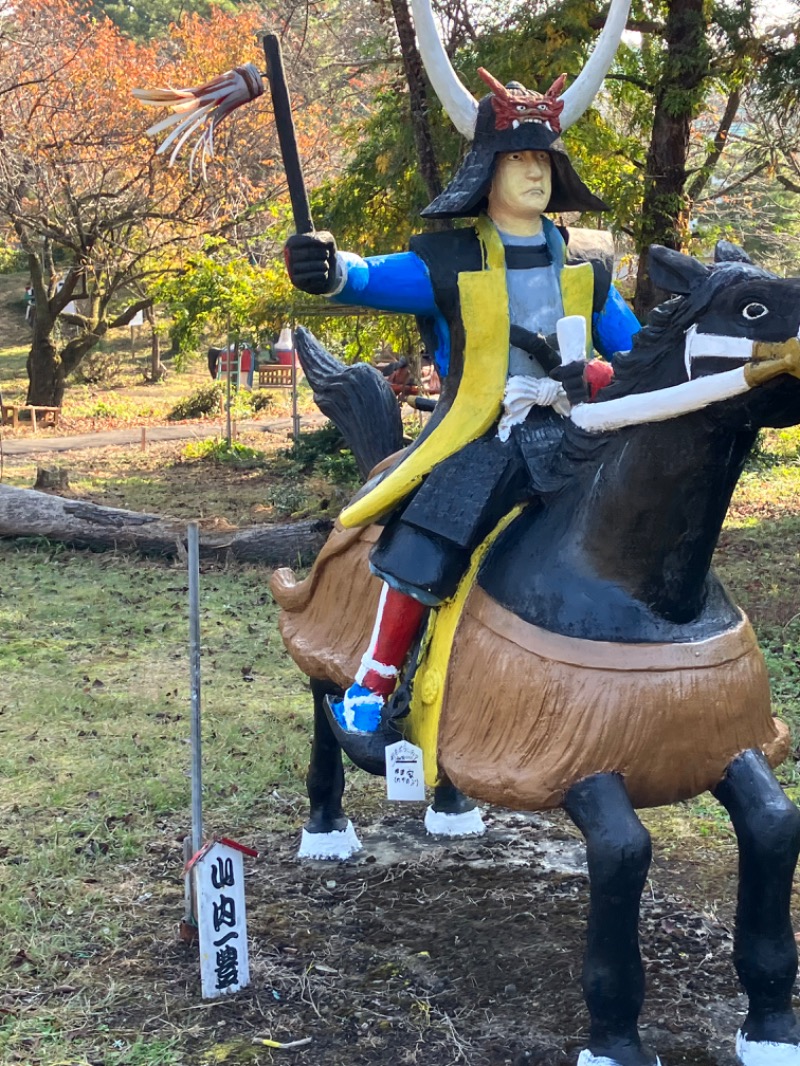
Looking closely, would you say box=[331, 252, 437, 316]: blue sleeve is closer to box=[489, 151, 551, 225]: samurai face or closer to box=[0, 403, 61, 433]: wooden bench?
box=[489, 151, 551, 225]: samurai face

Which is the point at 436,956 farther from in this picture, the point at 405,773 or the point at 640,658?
the point at 640,658

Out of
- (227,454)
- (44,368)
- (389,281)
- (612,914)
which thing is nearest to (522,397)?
(389,281)

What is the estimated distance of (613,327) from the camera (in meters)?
3.09

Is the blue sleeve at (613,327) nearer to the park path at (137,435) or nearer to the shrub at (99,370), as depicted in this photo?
the park path at (137,435)

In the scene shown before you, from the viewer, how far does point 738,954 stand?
2.61 m

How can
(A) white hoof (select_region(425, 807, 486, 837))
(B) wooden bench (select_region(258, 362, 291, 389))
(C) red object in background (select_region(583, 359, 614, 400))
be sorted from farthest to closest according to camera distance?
(B) wooden bench (select_region(258, 362, 291, 389))
(A) white hoof (select_region(425, 807, 486, 837))
(C) red object in background (select_region(583, 359, 614, 400))

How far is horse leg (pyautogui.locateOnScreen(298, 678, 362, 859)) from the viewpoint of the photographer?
387cm

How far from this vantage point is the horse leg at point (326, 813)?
3.87m

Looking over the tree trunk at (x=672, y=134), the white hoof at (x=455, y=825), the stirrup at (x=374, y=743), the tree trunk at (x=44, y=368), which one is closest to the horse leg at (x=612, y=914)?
the stirrup at (x=374, y=743)

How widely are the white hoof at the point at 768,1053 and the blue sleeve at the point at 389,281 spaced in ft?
6.47

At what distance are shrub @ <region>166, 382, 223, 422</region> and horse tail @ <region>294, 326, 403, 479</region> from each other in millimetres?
15880

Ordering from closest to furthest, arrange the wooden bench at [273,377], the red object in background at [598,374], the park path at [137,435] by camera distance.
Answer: the red object in background at [598,374] < the park path at [137,435] < the wooden bench at [273,377]

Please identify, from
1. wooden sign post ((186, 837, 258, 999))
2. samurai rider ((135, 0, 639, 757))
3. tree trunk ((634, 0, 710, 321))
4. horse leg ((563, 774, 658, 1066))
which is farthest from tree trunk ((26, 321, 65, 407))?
horse leg ((563, 774, 658, 1066))

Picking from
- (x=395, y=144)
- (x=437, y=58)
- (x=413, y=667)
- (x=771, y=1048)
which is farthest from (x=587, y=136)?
(x=771, y=1048)
